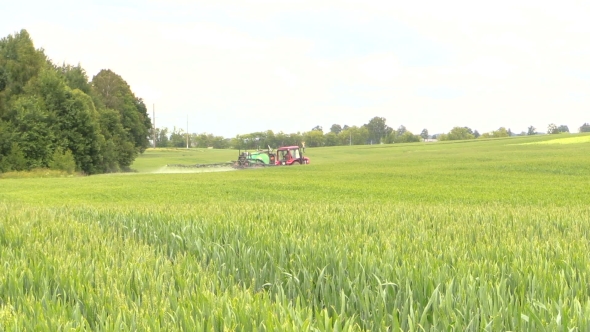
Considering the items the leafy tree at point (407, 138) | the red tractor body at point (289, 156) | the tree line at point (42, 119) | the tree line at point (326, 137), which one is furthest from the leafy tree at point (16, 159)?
the leafy tree at point (407, 138)

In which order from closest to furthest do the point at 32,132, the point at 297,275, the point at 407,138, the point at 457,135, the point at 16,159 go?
1. the point at 297,275
2. the point at 16,159
3. the point at 32,132
4. the point at 457,135
5. the point at 407,138

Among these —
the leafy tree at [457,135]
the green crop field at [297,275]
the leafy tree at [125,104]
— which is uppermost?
the leafy tree at [125,104]

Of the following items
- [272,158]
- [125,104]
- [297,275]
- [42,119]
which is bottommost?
[272,158]

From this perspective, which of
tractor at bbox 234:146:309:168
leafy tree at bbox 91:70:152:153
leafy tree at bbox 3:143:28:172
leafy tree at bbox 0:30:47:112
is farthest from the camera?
leafy tree at bbox 91:70:152:153

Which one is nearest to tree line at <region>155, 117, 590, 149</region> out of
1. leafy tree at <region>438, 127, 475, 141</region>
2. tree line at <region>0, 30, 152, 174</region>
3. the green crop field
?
leafy tree at <region>438, 127, 475, 141</region>

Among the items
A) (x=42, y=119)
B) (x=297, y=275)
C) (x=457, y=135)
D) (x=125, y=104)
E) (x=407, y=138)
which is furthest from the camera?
(x=407, y=138)

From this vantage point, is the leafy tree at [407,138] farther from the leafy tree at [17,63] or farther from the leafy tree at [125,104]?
the leafy tree at [17,63]

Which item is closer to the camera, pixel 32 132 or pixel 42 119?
pixel 32 132

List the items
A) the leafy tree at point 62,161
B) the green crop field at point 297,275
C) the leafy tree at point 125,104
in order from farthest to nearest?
the leafy tree at point 125,104 → the leafy tree at point 62,161 → the green crop field at point 297,275

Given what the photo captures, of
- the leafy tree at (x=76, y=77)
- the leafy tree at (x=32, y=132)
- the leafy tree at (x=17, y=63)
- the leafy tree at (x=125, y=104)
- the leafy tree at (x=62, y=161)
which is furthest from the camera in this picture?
the leafy tree at (x=125, y=104)

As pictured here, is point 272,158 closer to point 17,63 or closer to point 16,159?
point 16,159

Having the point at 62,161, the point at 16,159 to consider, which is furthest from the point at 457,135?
the point at 16,159

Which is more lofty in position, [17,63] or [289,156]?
[17,63]

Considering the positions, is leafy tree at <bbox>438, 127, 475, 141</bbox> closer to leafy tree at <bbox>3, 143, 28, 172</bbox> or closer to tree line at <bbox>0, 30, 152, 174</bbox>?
tree line at <bbox>0, 30, 152, 174</bbox>
